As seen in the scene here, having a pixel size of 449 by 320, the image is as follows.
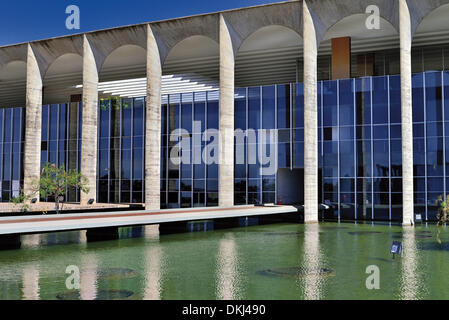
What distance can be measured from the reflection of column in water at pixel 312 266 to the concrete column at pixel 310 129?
702 centimetres

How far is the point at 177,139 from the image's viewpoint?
134 feet

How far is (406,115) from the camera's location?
101 ft

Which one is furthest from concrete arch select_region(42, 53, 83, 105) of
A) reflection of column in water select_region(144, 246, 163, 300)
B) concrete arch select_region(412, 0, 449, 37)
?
reflection of column in water select_region(144, 246, 163, 300)

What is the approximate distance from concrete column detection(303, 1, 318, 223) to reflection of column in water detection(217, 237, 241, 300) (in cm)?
1291

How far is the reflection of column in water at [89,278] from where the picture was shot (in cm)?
1130

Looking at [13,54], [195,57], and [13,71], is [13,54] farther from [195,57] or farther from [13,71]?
[195,57]

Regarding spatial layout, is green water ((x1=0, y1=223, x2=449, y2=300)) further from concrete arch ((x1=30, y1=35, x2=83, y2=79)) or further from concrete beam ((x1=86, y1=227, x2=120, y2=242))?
concrete arch ((x1=30, y1=35, x2=83, y2=79))

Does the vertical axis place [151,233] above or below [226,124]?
below

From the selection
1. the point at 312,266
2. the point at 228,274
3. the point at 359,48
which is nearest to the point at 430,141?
the point at 359,48

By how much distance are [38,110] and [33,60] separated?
4.25 meters

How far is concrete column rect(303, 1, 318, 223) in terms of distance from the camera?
108 feet

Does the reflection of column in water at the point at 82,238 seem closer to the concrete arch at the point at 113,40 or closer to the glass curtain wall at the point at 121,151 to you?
the glass curtain wall at the point at 121,151

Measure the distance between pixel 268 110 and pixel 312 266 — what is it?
23014 mm
